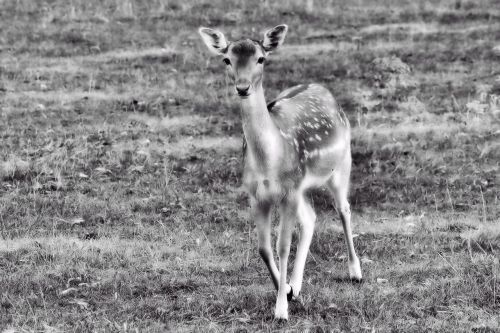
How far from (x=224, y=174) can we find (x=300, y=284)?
14.9 ft

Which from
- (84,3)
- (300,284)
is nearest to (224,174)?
(300,284)

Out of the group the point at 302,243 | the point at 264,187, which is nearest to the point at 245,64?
the point at 264,187

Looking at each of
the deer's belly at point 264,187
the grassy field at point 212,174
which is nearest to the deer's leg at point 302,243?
the grassy field at point 212,174

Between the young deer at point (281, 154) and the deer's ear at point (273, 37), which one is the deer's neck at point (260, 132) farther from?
the deer's ear at point (273, 37)

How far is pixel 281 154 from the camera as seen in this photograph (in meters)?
7.08

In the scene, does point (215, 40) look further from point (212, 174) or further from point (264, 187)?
point (212, 174)

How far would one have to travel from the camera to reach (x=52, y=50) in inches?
756

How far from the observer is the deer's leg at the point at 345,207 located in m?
8.26

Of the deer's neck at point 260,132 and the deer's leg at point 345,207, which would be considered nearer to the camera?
the deer's neck at point 260,132

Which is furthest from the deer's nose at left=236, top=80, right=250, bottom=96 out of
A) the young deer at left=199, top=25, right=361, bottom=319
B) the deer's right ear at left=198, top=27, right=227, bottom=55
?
the deer's right ear at left=198, top=27, right=227, bottom=55

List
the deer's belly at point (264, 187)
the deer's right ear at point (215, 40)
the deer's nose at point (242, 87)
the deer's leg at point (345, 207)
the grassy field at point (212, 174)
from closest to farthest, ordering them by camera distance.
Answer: the deer's nose at point (242, 87), the deer's belly at point (264, 187), the deer's right ear at point (215, 40), the grassy field at point (212, 174), the deer's leg at point (345, 207)

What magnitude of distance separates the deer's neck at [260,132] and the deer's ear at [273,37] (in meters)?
0.64

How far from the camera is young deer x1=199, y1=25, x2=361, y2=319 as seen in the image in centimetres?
682

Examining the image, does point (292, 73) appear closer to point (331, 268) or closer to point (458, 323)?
point (331, 268)
